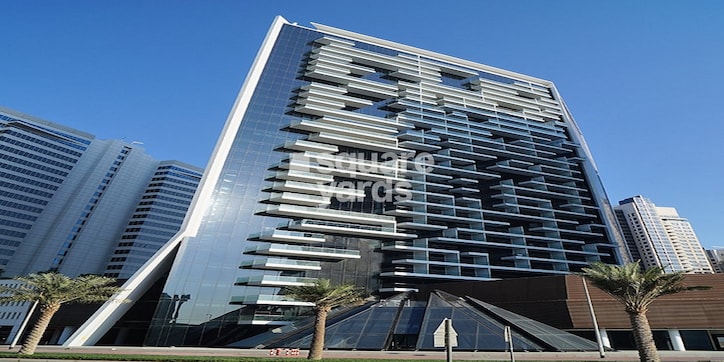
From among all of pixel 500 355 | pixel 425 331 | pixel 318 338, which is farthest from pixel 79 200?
pixel 500 355

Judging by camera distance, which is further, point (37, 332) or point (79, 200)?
point (79, 200)

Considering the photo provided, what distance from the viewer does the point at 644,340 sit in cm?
1938

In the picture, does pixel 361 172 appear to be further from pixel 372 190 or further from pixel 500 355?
pixel 500 355

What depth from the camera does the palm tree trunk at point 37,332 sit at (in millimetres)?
22984

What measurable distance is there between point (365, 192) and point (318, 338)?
133 feet

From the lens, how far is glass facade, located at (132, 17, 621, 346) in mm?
46312

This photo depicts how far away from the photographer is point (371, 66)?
269ft

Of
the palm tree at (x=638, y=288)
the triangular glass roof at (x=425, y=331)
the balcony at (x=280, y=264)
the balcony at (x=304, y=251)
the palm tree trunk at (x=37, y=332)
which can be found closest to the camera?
the palm tree at (x=638, y=288)

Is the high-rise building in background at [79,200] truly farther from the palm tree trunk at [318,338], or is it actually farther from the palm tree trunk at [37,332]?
the palm tree trunk at [318,338]

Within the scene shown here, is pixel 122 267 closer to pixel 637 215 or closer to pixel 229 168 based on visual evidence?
pixel 229 168

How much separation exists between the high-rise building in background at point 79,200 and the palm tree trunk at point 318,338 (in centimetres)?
10506

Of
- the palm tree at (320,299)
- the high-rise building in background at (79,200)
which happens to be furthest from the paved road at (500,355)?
the high-rise building in background at (79,200)

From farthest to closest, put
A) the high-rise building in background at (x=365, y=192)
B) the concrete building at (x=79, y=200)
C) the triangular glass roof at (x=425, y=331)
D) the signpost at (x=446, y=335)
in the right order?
the concrete building at (x=79, y=200) → the high-rise building in background at (x=365, y=192) → the triangular glass roof at (x=425, y=331) → the signpost at (x=446, y=335)

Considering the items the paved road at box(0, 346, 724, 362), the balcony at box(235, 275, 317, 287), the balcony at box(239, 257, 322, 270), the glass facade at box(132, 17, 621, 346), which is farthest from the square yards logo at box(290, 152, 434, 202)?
the paved road at box(0, 346, 724, 362)
